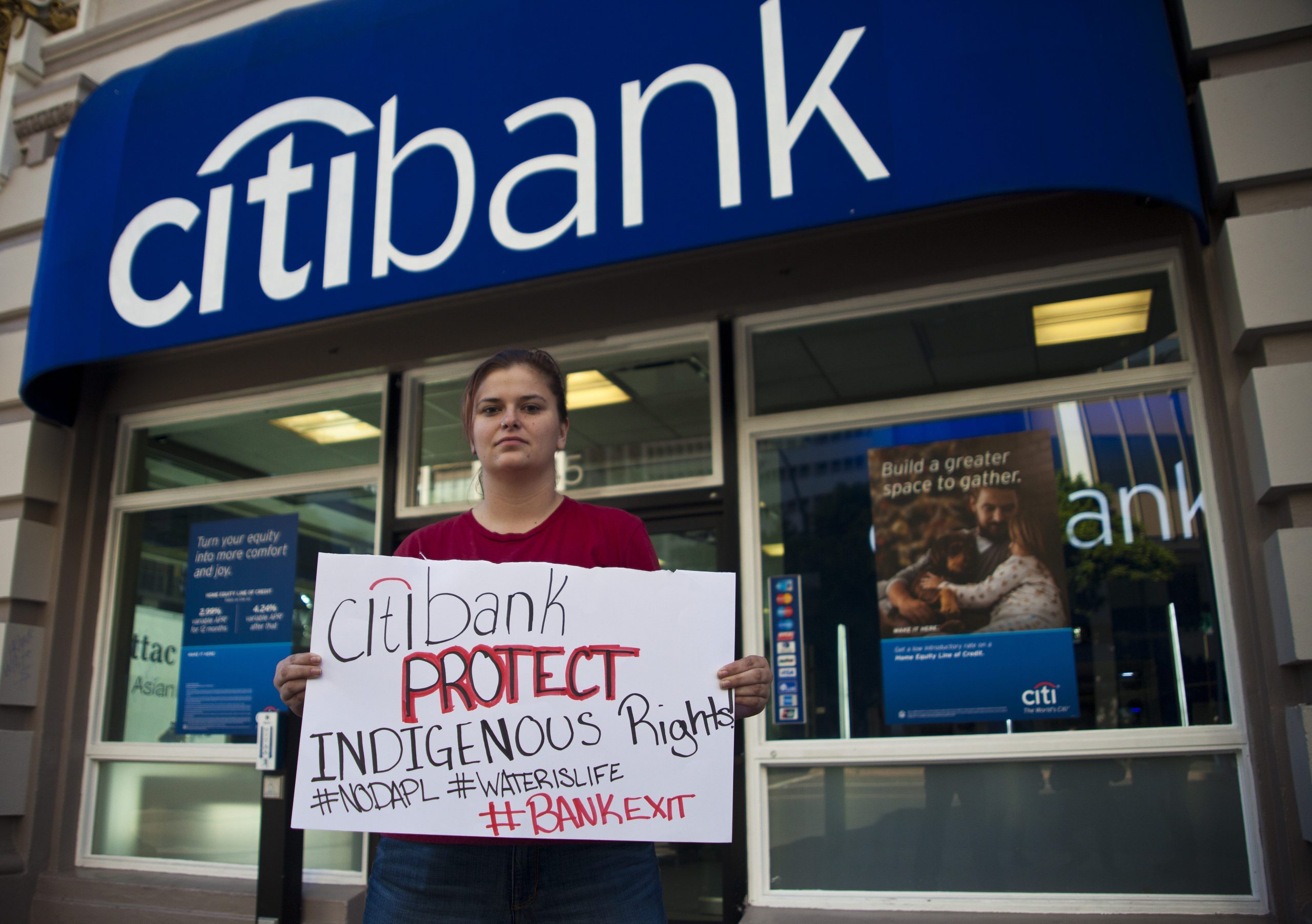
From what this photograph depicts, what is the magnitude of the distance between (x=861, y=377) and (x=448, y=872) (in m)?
3.75

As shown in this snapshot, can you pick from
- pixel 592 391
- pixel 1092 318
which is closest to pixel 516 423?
pixel 592 391

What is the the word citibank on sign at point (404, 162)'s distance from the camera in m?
4.43

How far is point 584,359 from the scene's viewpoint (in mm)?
5789

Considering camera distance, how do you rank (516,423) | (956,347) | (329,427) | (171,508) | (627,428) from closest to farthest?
(516,423), (956,347), (627,428), (329,427), (171,508)

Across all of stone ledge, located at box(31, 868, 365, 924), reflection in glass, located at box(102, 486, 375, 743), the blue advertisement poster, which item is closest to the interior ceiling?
reflection in glass, located at box(102, 486, 375, 743)

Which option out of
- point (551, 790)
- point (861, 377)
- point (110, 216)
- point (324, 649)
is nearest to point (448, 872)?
point (551, 790)

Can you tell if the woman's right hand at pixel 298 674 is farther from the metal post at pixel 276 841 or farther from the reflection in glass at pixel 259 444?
the reflection in glass at pixel 259 444

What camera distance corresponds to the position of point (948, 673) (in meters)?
4.68

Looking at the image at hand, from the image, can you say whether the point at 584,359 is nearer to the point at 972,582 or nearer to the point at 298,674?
the point at 972,582

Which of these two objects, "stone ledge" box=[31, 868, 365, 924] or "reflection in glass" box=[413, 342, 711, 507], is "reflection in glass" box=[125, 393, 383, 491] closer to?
"reflection in glass" box=[413, 342, 711, 507]

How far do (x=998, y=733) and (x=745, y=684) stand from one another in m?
2.91

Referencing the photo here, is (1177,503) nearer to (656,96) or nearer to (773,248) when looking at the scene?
(773,248)

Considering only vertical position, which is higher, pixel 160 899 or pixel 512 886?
pixel 512 886

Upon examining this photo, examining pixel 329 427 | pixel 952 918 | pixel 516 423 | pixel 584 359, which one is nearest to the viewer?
pixel 516 423
